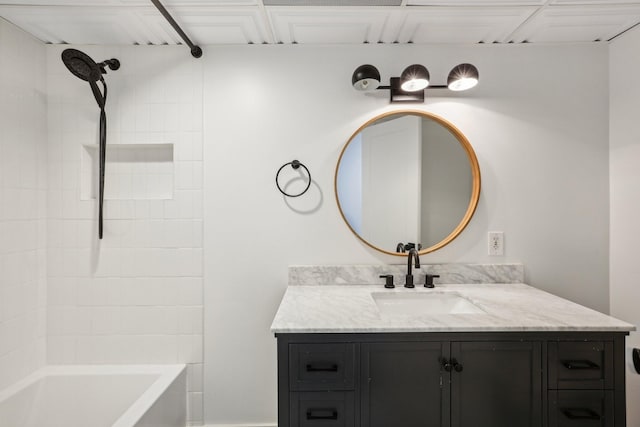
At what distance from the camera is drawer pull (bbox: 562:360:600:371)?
4.03ft

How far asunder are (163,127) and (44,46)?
2.59 ft

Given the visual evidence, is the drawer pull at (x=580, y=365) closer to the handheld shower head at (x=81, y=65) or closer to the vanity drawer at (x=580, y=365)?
the vanity drawer at (x=580, y=365)

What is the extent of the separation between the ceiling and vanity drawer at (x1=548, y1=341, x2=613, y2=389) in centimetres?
149

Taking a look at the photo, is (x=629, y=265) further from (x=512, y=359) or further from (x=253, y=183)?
(x=253, y=183)

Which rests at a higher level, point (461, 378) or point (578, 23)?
point (578, 23)

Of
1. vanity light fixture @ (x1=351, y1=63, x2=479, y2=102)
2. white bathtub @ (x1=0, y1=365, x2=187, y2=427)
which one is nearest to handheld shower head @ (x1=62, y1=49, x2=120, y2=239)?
white bathtub @ (x1=0, y1=365, x2=187, y2=427)

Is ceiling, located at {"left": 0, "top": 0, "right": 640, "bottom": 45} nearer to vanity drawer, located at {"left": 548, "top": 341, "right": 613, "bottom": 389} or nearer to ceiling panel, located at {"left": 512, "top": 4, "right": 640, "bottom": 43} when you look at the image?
ceiling panel, located at {"left": 512, "top": 4, "right": 640, "bottom": 43}

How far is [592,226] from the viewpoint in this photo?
1.83m

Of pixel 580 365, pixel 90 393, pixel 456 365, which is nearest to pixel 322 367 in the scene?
pixel 456 365

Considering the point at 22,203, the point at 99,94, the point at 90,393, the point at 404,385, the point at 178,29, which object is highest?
the point at 178,29

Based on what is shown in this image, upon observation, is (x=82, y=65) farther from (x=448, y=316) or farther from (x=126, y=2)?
(x=448, y=316)

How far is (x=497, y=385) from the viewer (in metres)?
1.24

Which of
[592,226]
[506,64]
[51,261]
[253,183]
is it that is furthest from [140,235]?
[592,226]

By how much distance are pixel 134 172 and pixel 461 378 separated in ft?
6.46
